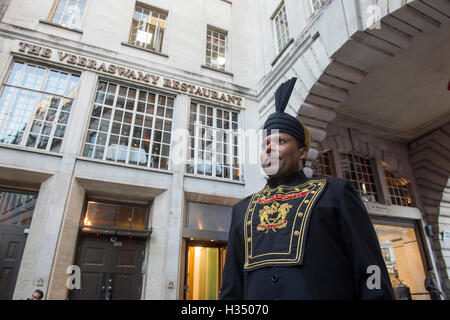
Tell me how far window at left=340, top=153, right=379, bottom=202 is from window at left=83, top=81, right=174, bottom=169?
291 inches

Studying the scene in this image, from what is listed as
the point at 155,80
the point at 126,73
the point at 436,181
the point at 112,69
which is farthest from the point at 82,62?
the point at 436,181

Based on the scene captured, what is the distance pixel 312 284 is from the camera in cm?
144

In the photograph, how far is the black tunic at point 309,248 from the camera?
143 centimetres

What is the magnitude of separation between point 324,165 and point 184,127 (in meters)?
5.88

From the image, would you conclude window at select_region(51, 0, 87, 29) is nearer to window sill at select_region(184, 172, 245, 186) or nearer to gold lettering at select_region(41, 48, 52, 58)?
gold lettering at select_region(41, 48, 52, 58)

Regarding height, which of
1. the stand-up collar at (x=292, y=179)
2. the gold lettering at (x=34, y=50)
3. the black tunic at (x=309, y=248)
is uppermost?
the gold lettering at (x=34, y=50)

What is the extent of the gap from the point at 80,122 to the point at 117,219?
10.0ft

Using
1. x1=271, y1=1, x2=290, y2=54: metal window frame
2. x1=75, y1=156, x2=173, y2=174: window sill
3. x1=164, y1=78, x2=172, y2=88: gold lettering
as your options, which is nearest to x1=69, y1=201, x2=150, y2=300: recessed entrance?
x1=75, y1=156, x2=173, y2=174: window sill

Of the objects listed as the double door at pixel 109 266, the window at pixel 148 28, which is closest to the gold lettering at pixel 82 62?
the window at pixel 148 28

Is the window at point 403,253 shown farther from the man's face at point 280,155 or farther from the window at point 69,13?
the window at point 69,13

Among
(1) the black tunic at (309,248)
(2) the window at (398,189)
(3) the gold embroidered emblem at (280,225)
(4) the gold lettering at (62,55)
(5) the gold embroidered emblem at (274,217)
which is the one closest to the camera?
(1) the black tunic at (309,248)

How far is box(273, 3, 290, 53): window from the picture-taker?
1048 centimetres

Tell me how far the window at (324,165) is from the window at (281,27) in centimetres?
453

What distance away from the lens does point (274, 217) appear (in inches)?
71.1
